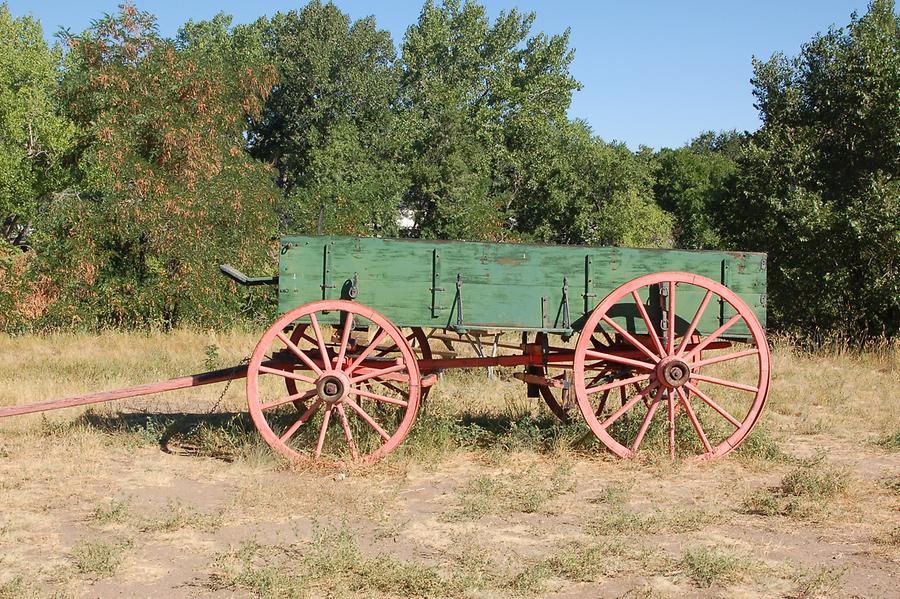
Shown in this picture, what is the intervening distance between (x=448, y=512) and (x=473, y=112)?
3089cm

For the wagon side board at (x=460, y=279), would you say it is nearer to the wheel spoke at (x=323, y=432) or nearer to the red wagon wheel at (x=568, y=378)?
the red wagon wheel at (x=568, y=378)

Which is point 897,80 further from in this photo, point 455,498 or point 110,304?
point 110,304

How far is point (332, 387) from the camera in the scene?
22.0 feet

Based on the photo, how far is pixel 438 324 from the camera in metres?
6.89

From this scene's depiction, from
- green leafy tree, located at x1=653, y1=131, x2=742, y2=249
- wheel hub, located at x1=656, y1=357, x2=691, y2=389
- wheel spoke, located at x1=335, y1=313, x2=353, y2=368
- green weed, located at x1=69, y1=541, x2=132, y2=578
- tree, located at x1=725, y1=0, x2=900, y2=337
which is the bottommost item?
green weed, located at x1=69, y1=541, x2=132, y2=578

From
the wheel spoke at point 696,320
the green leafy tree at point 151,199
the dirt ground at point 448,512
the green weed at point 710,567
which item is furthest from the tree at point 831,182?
the green weed at point 710,567

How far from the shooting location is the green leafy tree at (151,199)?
1395cm

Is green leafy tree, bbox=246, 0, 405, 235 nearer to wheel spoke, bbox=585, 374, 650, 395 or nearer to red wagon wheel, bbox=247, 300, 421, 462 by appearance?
red wagon wheel, bbox=247, 300, 421, 462

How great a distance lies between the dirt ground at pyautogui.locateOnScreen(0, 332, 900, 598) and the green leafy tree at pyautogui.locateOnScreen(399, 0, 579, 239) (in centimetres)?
1746

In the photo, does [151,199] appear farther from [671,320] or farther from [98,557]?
[98,557]

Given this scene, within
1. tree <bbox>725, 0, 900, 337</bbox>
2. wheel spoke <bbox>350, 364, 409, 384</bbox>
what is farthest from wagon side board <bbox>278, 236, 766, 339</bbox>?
tree <bbox>725, 0, 900, 337</bbox>

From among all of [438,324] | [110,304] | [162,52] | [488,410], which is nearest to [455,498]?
[438,324]

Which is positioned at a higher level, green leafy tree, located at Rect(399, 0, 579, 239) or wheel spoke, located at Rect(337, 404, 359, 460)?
green leafy tree, located at Rect(399, 0, 579, 239)

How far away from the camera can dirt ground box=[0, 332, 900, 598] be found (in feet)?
14.8
